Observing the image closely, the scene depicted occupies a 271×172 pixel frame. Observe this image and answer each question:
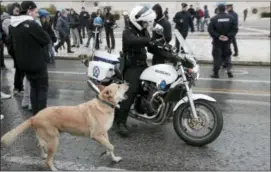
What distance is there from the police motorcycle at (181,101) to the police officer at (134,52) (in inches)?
5.5

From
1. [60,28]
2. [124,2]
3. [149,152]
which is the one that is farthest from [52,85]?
[124,2]

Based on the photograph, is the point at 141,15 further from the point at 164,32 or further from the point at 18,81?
the point at 18,81

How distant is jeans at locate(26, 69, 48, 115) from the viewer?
252 inches

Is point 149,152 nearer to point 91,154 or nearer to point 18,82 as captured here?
point 91,154

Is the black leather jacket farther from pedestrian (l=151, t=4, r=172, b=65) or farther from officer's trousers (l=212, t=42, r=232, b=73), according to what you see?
officer's trousers (l=212, t=42, r=232, b=73)

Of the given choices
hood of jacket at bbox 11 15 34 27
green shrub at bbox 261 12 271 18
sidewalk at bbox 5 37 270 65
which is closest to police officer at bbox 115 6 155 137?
hood of jacket at bbox 11 15 34 27

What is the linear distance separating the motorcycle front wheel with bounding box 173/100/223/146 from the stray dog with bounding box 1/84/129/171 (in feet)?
3.24

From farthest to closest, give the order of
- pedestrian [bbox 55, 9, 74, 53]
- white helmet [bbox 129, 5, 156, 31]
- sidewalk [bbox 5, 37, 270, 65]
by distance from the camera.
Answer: pedestrian [bbox 55, 9, 74, 53] < sidewalk [bbox 5, 37, 270, 65] < white helmet [bbox 129, 5, 156, 31]

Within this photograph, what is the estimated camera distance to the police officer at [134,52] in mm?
5691

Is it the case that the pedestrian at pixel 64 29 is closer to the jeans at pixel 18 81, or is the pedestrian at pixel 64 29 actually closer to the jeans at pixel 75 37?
the jeans at pixel 75 37

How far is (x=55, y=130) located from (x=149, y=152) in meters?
1.31

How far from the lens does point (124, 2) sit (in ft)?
151

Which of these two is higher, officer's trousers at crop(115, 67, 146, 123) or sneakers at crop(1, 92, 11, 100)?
officer's trousers at crop(115, 67, 146, 123)

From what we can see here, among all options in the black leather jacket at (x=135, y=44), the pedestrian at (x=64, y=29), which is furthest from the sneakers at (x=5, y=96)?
the pedestrian at (x=64, y=29)
